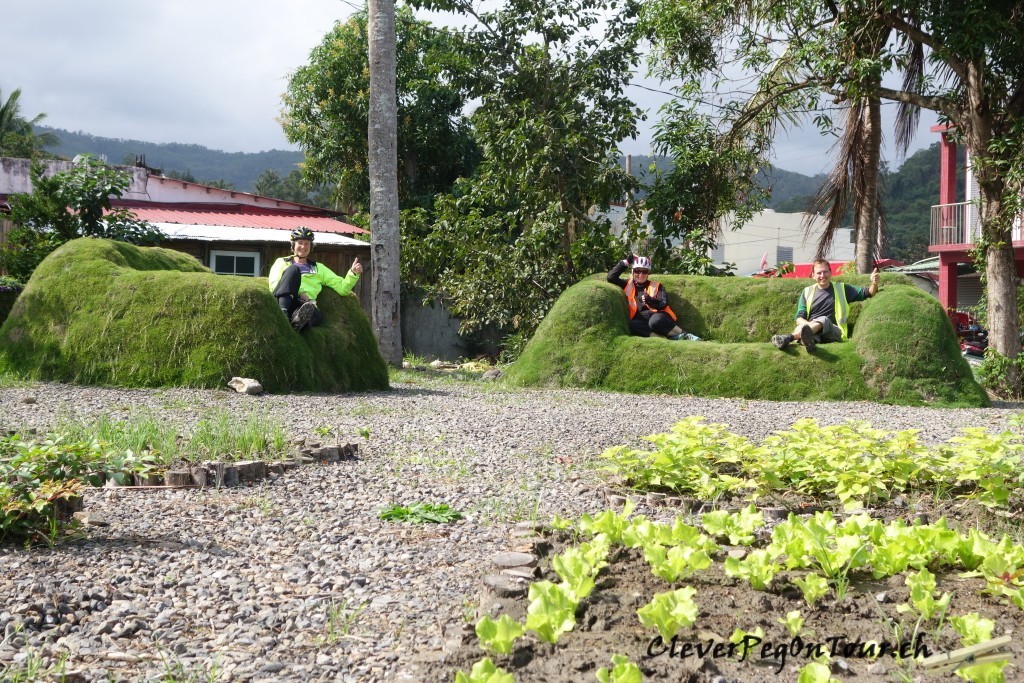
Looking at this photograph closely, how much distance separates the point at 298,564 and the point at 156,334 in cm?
671

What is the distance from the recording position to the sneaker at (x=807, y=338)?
1102cm

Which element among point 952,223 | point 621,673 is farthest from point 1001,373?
point 952,223

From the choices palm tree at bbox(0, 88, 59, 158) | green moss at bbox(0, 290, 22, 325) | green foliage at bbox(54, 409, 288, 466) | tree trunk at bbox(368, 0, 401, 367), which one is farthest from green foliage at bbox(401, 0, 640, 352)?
palm tree at bbox(0, 88, 59, 158)

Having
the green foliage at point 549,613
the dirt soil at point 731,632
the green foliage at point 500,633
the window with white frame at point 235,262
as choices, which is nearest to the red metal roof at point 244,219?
the window with white frame at point 235,262

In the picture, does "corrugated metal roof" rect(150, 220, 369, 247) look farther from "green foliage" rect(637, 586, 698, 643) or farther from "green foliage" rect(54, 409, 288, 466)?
"green foliage" rect(637, 586, 698, 643)

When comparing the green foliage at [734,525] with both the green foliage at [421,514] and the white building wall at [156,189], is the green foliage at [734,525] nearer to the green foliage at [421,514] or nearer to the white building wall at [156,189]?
the green foliage at [421,514]

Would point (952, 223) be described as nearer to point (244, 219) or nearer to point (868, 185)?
point (868, 185)

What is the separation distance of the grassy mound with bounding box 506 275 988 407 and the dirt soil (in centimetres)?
801

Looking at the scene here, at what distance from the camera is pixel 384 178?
1366cm

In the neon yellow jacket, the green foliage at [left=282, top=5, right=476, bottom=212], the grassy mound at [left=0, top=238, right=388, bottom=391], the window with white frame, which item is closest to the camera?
the grassy mound at [left=0, top=238, right=388, bottom=391]

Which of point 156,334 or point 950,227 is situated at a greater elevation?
point 950,227

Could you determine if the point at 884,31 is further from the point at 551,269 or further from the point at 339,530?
the point at 339,530

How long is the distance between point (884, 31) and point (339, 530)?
1162cm

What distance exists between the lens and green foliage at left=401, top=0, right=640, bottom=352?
A: 16.0 m
